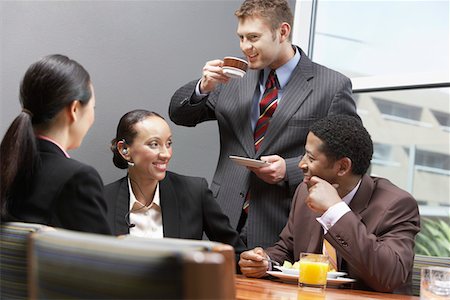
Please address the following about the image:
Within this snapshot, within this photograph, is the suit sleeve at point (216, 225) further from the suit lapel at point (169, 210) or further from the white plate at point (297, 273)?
the white plate at point (297, 273)

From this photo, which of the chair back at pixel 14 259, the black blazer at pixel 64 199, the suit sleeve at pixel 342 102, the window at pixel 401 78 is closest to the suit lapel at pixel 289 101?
the suit sleeve at pixel 342 102

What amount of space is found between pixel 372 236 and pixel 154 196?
0.77 meters

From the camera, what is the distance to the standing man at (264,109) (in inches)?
105

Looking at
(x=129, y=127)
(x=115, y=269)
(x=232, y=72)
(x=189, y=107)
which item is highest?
(x=232, y=72)

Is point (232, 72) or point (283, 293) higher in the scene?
point (232, 72)

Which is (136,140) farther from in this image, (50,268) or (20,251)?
(50,268)

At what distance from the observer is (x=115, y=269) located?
0.75 meters

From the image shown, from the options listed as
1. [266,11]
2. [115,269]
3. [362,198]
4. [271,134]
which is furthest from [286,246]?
[115,269]

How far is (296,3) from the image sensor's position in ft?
12.8

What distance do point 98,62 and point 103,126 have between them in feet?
0.86

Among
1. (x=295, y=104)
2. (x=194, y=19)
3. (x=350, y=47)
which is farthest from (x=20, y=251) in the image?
(x=350, y=47)

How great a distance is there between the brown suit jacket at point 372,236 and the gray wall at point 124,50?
0.98 meters

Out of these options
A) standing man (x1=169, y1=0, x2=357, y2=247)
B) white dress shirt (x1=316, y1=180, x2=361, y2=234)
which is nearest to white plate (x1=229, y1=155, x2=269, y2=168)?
standing man (x1=169, y1=0, x2=357, y2=247)

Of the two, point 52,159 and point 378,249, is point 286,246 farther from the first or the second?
point 52,159
